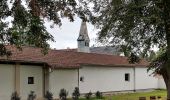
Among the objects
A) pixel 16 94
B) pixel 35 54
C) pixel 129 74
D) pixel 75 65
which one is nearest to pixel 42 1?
pixel 16 94

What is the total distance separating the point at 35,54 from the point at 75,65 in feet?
15.3

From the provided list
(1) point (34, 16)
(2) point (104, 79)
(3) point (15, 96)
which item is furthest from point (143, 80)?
(1) point (34, 16)

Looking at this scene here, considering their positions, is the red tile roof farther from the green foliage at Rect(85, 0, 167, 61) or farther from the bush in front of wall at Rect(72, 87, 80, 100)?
the green foliage at Rect(85, 0, 167, 61)

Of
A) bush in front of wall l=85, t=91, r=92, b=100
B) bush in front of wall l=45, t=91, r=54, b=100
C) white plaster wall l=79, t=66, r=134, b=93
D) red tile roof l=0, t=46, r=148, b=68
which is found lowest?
bush in front of wall l=85, t=91, r=92, b=100

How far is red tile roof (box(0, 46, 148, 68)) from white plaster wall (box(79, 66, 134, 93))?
0.74 m

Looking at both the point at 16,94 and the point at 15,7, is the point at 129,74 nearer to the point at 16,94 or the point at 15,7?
the point at 16,94

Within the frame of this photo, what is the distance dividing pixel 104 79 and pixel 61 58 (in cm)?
745

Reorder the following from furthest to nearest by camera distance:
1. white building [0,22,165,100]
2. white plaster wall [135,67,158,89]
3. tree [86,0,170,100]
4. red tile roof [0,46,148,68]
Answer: white plaster wall [135,67,158,89]
red tile roof [0,46,148,68]
white building [0,22,165,100]
tree [86,0,170,100]

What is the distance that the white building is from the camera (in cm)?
3403

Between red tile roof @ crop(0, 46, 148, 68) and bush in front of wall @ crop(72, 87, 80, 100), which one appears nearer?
red tile roof @ crop(0, 46, 148, 68)

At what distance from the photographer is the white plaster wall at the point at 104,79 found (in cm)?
4344

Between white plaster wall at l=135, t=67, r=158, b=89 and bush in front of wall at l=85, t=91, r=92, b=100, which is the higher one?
white plaster wall at l=135, t=67, r=158, b=89

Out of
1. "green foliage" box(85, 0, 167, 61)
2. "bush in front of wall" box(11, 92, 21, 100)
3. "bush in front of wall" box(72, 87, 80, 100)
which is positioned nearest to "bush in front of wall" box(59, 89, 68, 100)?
"bush in front of wall" box(72, 87, 80, 100)

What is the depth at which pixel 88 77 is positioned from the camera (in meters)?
43.8
